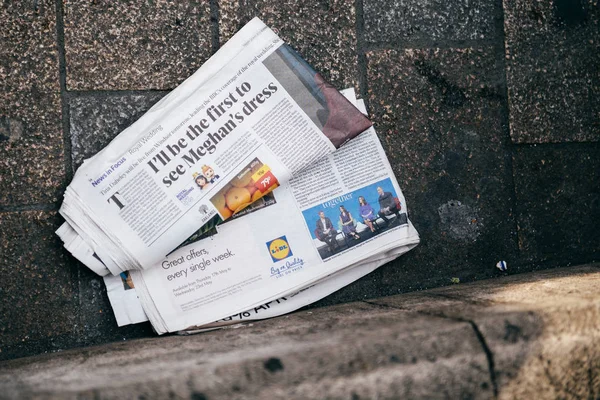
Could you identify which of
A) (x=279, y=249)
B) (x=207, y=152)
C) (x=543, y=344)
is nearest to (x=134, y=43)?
(x=207, y=152)

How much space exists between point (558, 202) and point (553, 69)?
0.35 metres

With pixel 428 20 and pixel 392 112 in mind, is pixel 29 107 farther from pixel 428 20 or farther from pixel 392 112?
pixel 428 20

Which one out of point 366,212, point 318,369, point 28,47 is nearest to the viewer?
point 318,369

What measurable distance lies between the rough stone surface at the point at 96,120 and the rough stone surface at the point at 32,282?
6.7 inches

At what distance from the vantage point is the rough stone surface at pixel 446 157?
129 cm

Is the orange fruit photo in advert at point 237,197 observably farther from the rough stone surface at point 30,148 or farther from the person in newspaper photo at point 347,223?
the rough stone surface at point 30,148

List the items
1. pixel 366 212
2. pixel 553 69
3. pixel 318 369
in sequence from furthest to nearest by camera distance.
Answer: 1. pixel 553 69
2. pixel 366 212
3. pixel 318 369

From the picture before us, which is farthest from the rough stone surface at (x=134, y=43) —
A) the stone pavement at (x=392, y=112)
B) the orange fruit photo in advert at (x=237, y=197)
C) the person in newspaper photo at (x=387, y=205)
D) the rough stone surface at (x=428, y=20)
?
the person in newspaper photo at (x=387, y=205)

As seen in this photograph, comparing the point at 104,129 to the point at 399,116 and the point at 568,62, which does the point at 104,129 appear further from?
the point at 568,62

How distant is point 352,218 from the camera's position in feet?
4.09

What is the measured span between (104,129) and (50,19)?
269 millimetres

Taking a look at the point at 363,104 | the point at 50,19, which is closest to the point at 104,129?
the point at 50,19

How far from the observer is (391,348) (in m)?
0.80

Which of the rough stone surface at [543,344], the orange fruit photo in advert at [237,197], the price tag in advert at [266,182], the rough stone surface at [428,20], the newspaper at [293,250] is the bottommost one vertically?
the rough stone surface at [543,344]
